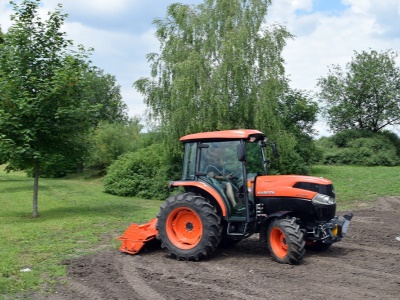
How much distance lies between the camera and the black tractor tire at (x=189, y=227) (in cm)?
862

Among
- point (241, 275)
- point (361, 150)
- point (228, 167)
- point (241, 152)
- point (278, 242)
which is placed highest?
point (361, 150)

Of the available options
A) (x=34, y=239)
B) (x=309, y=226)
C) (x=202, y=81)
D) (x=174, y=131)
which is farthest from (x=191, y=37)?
(x=309, y=226)

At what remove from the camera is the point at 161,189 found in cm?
2202

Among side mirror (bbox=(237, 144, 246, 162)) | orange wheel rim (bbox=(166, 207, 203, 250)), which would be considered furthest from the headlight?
orange wheel rim (bbox=(166, 207, 203, 250))

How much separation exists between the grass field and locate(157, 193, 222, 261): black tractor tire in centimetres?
158

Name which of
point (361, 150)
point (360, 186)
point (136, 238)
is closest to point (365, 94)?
point (361, 150)

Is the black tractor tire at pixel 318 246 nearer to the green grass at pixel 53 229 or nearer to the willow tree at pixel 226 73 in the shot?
the green grass at pixel 53 229

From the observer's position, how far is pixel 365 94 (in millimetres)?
38344

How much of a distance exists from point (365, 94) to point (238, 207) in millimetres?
32352

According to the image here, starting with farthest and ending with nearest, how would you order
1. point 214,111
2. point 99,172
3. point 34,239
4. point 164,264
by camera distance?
point 99,172 < point 214,111 < point 34,239 < point 164,264

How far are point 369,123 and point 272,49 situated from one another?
22.1m

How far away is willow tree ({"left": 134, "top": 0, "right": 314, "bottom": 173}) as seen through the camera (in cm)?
1970

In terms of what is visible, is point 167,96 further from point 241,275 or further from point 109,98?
point 109,98

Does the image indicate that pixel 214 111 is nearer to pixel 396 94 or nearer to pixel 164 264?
pixel 164 264
